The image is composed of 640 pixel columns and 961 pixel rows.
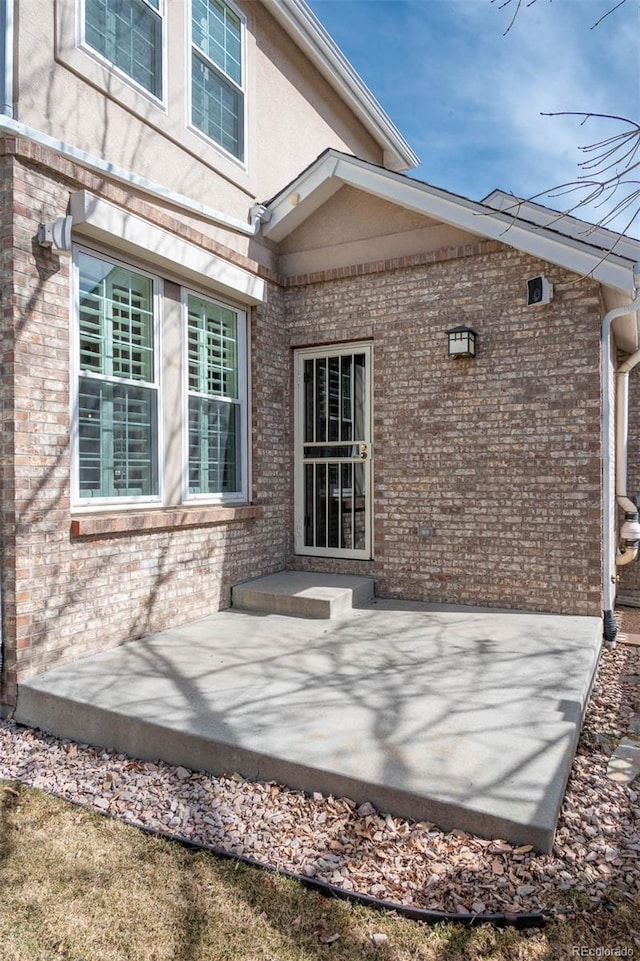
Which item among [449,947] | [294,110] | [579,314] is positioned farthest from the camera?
[294,110]

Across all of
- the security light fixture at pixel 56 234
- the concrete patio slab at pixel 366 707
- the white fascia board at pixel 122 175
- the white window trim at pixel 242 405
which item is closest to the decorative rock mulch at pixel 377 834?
the concrete patio slab at pixel 366 707

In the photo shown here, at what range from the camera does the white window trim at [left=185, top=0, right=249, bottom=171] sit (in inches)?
204

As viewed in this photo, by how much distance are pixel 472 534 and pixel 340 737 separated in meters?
3.05

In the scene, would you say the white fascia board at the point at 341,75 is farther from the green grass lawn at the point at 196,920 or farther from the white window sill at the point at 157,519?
the green grass lawn at the point at 196,920

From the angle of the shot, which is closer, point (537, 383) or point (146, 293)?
point (146, 293)

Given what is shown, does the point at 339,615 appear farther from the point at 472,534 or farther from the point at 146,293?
the point at 146,293

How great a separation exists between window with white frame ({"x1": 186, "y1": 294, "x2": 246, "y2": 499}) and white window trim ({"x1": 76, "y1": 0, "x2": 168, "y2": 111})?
1.54m

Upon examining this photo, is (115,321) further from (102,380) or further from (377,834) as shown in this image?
(377,834)

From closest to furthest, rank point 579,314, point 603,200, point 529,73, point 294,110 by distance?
point 603,200, point 529,73, point 579,314, point 294,110

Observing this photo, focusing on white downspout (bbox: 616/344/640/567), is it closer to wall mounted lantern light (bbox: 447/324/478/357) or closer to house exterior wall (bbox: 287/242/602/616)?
house exterior wall (bbox: 287/242/602/616)

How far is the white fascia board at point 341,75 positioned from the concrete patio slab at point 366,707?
6.33 metres

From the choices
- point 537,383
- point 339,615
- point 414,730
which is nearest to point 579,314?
point 537,383

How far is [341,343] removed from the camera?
6312 mm

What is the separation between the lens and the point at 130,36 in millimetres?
4648
